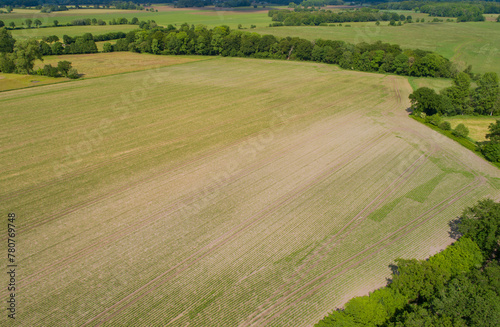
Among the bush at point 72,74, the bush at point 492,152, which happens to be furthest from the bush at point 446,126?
the bush at point 72,74

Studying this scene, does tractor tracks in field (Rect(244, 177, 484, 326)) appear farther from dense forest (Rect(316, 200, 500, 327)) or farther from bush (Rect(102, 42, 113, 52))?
bush (Rect(102, 42, 113, 52))

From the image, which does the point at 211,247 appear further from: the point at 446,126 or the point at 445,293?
the point at 446,126

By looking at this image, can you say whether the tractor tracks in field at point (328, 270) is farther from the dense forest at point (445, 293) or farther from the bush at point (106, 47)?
the bush at point (106, 47)

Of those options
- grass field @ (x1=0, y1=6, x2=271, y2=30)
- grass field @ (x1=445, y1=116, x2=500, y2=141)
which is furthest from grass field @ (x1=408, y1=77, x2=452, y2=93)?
grass field @ (x1=0, y1=6, x2=271, y2=30)

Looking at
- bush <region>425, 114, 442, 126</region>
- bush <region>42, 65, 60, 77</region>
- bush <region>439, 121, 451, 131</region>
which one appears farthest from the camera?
bush <region>42, 65, 60, 77</region>

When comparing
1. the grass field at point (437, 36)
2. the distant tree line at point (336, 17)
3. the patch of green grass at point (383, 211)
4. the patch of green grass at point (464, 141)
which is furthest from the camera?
the distant tree line at point (336, 17)

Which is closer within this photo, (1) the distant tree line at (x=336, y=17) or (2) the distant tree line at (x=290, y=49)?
(2) the distant tree line at (x=290, y=49)

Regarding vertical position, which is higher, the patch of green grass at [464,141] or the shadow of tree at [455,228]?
the patch of green grass at [464,141]
